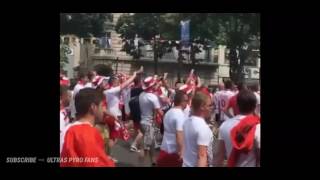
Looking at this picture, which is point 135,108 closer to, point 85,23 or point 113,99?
point 113,99

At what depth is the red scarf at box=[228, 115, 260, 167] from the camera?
5449mm

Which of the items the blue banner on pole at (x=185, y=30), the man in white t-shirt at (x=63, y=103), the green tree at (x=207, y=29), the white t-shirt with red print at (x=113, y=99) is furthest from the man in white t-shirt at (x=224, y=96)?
the man in white t-shirt at (x=63, y=103)

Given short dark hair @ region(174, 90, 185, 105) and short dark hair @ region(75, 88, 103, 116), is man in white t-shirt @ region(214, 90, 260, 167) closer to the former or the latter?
short dark hair @ region(174, 90, 185, 105)

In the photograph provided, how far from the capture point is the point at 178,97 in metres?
5.97

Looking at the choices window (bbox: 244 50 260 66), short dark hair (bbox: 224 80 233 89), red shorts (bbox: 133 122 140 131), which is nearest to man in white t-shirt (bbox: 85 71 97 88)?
red shorts (bbox: 133 122 140 131)

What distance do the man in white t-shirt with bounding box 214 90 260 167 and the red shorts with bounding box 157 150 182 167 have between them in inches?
19.0

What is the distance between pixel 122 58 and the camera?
5.98 metres

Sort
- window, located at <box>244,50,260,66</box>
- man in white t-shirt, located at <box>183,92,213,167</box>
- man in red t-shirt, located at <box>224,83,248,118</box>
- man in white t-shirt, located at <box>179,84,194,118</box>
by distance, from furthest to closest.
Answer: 1. window, located at <box>244,50,260,66</box>
2. man in white t-shirt, located at <box>179,84,194,118</box>
3. man in red t-shirt, located at <box>224,83,248,118</box>
4. man in white t-shirt, located at <box>183,92,213,167</box>

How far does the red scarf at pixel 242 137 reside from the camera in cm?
545

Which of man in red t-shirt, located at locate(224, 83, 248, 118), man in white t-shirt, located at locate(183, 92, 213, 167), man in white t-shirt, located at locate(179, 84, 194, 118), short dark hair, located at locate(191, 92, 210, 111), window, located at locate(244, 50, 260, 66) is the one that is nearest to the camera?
man in white t-shirt, located at locate(183, 92, 213, 167)

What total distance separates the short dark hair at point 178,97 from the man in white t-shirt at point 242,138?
0.66 metres

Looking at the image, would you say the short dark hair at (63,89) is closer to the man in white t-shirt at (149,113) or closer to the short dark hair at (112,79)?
the short dark hair at (112,79)

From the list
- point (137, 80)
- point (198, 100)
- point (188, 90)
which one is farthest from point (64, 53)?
point (198, 100)
